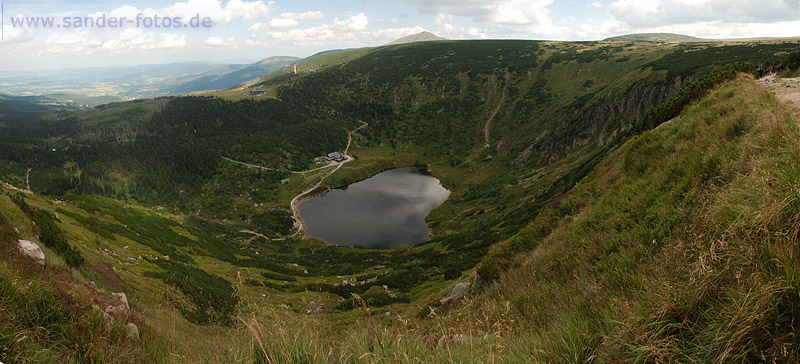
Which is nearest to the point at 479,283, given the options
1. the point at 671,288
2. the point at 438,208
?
the point at 671,288

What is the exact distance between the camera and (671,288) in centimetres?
364

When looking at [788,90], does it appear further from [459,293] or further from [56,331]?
[56,331]

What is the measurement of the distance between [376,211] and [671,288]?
7012 cm

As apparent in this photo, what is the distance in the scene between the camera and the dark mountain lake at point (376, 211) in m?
60.2

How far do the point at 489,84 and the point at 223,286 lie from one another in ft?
470

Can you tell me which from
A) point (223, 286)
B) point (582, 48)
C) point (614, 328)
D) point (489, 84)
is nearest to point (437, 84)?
point (489, 84)

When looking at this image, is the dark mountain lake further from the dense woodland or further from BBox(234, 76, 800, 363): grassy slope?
BBox(234, 76, 800, 363): grassy slope

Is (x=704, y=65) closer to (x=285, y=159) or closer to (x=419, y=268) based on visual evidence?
(x=419, y=268)

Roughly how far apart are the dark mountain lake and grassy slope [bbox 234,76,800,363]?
49.4 m

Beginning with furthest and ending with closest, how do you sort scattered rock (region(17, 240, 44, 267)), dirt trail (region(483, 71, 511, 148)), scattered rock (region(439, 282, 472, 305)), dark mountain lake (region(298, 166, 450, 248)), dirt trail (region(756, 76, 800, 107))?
dirt trail (region(483, 71, 511, 148)), dark mountain lake (region(298, 166, 450, 248)), dirt trail (region(756, 76, 800, 107)), scattered rock (region(439, 282, 472, 305)), scattered rock (region(17, 240, 44, 267))

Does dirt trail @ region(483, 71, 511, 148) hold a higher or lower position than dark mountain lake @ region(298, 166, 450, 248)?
higher

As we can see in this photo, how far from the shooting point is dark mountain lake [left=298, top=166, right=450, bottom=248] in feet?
197

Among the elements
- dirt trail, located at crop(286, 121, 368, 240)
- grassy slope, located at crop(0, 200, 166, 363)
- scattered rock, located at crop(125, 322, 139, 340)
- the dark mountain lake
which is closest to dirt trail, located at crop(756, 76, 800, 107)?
grassy slope, located at crop(0, 200, 166, 363)

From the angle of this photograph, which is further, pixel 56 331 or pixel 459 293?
pixel 459 293
